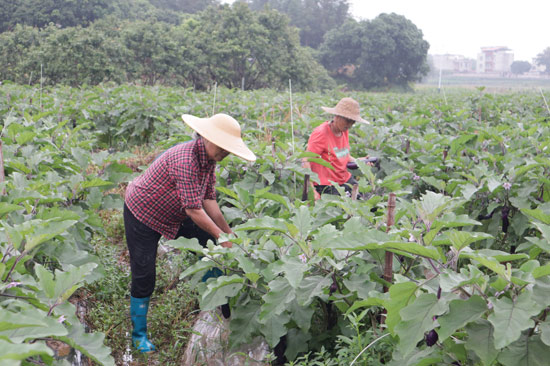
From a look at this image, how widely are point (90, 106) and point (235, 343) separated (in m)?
7.55

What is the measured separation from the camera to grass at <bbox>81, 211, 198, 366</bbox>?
3605mm

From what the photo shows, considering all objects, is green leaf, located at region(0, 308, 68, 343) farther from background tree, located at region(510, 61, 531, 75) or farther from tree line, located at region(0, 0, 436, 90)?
background tree, located at region(510, 61, 531, 75)

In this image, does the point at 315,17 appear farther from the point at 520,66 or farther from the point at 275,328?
the point at 275,328

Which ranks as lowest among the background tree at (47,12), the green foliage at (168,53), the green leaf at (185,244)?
the green leaf at (185,244)

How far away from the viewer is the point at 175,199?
11.1 ft

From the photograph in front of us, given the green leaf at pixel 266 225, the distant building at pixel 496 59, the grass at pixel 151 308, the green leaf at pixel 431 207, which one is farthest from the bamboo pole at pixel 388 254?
the distant building at pixel 496 59

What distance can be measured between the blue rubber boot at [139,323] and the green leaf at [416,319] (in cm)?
231

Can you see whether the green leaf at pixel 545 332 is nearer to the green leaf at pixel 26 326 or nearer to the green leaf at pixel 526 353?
the green leaf at pixel 526 353

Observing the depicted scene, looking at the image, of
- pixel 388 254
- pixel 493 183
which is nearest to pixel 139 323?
pixel 388 254

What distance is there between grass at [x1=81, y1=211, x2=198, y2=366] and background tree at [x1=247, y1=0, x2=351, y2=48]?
66763 millimetres

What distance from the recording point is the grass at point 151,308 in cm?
361

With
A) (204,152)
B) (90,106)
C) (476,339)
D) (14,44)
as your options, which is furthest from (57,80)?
(476,339)

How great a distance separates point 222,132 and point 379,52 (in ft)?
166

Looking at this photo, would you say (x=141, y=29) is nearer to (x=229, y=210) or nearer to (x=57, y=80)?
(x=57, y=80)
